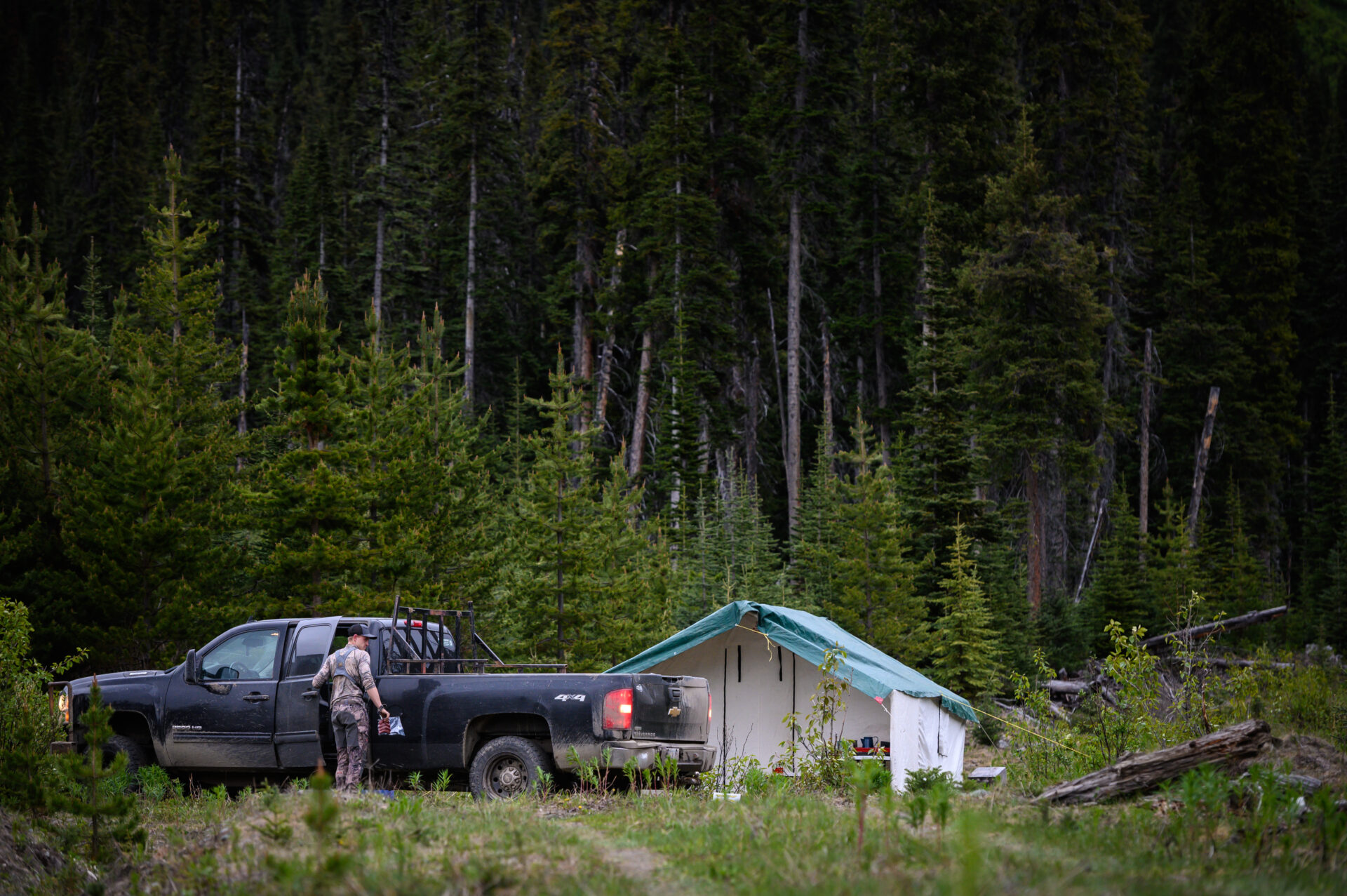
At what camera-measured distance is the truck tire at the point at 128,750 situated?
36.8 feet

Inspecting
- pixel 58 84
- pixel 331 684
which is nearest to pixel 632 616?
pixel 331 684

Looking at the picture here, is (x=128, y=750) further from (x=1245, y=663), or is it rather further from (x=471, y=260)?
(x=471, y=260)

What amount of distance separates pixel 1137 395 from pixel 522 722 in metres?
37.8

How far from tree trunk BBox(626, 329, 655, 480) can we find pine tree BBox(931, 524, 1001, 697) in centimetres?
1581

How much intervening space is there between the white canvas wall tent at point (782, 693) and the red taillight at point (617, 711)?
3838 mm

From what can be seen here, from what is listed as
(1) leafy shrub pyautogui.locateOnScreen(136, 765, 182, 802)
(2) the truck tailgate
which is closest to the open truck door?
(1) leafy shrub pyautogui.locateOnScreen(136, 765, 182, 802)

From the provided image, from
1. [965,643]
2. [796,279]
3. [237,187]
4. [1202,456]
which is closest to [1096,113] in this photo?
[796,279]

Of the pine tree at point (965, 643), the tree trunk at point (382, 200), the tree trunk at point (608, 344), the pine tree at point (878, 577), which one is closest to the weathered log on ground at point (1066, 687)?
the pine tree at point (965, 643)

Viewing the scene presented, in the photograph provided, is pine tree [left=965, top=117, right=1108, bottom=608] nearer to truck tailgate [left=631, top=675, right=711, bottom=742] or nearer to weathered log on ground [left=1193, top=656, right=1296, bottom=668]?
weathered log on ground [left=1193, top=656, right=1296, bottom=668]

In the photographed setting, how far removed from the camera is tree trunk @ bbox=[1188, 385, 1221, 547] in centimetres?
3931

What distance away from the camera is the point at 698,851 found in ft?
22.0

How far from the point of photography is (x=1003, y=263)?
29062mm

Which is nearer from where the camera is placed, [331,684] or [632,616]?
[331,684]

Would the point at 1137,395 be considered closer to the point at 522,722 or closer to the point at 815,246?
the point at 815,246
